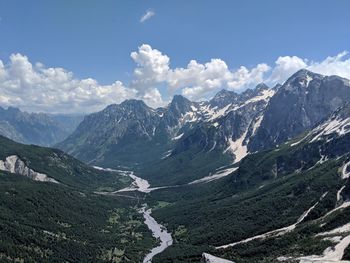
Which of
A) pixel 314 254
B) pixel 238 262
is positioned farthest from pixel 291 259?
pixel 238 262

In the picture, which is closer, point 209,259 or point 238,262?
point 209,259

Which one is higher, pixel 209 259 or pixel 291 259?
pixel 209 259

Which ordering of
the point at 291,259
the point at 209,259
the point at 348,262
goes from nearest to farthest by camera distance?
the point at 209,259
the point at 348,262
the point at 291,259

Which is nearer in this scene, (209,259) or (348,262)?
(209,259)

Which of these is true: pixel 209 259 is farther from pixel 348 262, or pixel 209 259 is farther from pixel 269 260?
pixel 269 260

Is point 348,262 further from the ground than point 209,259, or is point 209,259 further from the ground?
point 209,259

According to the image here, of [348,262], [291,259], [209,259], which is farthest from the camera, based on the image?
[291,259]

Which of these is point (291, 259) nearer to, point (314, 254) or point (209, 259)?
point (314, 254)

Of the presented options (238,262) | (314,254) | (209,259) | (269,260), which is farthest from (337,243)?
(209,259)

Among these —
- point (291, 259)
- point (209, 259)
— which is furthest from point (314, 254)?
point (209, 259)
